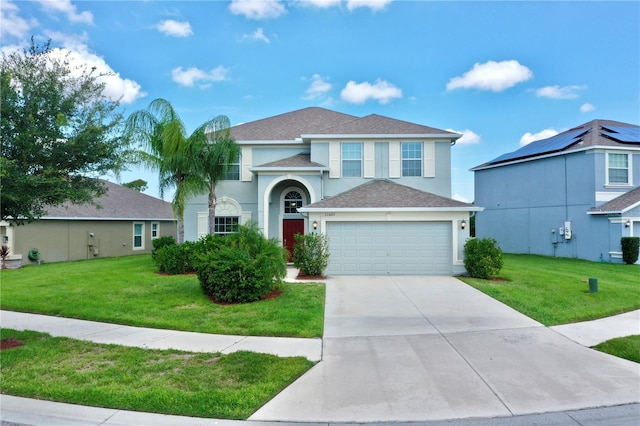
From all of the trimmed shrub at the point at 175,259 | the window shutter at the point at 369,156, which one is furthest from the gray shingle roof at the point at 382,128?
the trimmed shrub at the point at 175,259

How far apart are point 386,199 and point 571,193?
12.1 m

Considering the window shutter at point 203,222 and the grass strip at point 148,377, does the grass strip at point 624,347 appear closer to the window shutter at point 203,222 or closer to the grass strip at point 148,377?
the grass strip at point 148,377

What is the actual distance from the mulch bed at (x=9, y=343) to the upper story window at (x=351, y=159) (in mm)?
13087

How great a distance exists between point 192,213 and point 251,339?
12490mm

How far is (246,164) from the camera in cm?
1828

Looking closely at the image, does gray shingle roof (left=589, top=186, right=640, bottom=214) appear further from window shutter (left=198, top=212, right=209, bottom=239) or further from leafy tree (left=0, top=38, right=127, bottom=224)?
leafy tree (left=0, top=38, right=127, bottom=224)

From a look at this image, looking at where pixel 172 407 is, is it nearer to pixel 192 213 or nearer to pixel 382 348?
pixel 382 348

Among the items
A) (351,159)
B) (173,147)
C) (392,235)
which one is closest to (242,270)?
(392,235)

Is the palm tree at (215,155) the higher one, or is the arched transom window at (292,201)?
the palm tree at (215,155)

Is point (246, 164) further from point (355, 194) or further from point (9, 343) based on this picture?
point (9, 343)

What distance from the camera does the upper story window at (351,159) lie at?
17391 mm

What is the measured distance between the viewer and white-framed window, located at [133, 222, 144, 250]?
26.4m

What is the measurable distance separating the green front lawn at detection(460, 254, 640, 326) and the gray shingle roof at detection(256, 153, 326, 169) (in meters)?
7.89

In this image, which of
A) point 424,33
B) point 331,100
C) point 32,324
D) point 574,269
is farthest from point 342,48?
point 32,324
